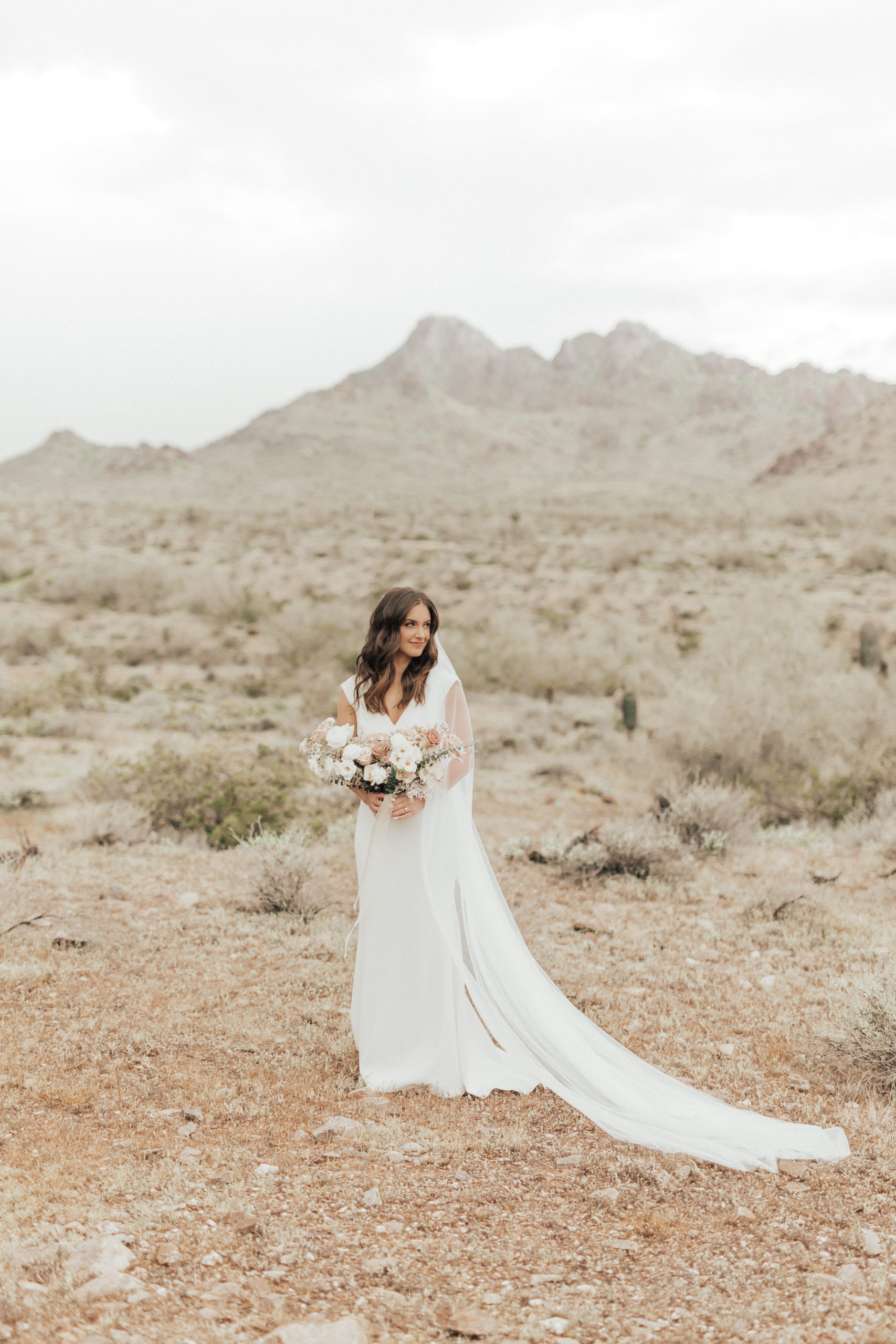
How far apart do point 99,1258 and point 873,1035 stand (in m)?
3.28

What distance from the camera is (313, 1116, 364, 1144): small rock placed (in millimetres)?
3715

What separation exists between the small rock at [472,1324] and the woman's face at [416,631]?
2.45 m

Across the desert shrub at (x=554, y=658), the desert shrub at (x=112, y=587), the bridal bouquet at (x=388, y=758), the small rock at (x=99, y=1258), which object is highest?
the desert shrub at (x=112, y=587)

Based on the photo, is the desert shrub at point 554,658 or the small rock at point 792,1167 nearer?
the small rock at point 792,1167

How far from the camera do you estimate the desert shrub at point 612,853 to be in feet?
24.8

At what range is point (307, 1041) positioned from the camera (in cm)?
470

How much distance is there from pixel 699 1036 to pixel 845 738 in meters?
6.55

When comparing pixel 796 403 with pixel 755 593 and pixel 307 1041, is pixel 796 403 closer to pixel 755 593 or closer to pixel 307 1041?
pixel 755 593

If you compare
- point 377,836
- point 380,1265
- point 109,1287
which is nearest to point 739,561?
point 377,836

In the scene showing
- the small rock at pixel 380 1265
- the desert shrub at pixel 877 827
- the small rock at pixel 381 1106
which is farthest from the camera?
the desert shrub at pixel 877 827

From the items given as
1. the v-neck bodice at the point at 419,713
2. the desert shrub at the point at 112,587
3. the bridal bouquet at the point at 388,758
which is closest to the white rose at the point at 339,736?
the bridal bouquet at the point at 388,758

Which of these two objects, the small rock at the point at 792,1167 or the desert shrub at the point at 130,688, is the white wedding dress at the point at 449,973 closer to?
the small rock at the point at 792,1167

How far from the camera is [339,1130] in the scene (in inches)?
148

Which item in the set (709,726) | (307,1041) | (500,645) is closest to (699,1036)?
(307,1041)
